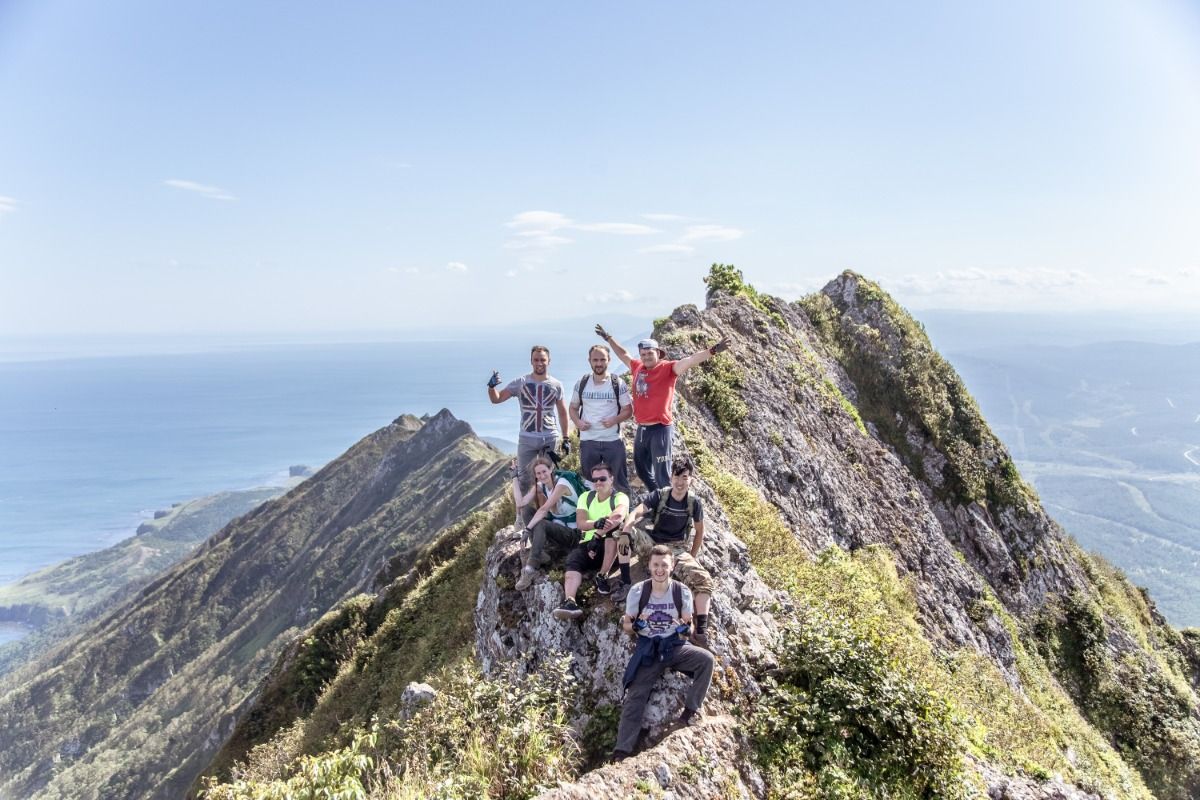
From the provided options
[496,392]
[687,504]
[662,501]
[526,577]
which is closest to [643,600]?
[662,501]

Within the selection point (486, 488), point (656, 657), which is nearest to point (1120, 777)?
point (656, 657)

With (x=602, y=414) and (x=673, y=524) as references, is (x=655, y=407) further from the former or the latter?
(x=673, y=524)

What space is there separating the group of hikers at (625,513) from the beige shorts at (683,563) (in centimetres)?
2

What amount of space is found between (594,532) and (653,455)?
2.69 m

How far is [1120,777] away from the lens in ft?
62.1

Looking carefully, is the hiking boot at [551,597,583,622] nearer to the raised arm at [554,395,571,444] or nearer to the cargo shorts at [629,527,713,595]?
the cargo shorts at [629,527,713,595]

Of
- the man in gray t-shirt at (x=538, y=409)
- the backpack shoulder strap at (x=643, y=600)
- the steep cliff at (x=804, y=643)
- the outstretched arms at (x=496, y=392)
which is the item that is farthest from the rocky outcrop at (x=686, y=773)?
the outstretched arms at (x=496, y=392)

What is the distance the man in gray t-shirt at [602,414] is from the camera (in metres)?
11.6

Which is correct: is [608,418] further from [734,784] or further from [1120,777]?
[1120,777]

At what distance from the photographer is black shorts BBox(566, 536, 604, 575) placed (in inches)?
386

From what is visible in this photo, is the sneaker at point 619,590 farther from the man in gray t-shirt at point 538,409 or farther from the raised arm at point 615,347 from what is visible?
the raised arm at point 615,347

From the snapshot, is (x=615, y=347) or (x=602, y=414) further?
(x=615, y=347)

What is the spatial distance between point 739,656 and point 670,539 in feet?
6.37

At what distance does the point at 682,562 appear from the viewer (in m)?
9.37
